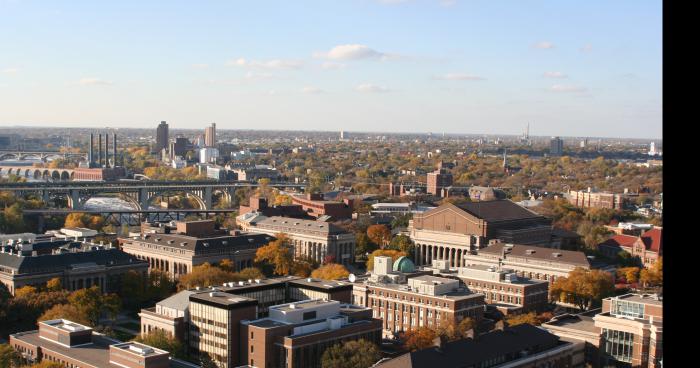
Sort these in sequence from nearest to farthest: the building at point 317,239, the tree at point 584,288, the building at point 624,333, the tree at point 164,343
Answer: the tree at point 164,343 < the building at point 624,333 < the tree at point 584,288 < the building at point 317,239

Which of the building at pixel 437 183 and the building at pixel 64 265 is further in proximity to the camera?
the building at pixel 437 183

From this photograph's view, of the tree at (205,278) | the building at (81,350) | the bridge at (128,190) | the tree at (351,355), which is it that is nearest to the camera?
the building at (81,350)

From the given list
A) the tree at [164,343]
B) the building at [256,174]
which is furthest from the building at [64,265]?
the building at [256,174]

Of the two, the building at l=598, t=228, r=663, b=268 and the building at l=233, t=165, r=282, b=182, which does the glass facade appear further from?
the building at l=233, t=165, r=282, b=182

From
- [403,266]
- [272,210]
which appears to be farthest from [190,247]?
[272,210]

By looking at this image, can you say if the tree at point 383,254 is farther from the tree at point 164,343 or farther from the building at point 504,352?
the tree at point 164,343
